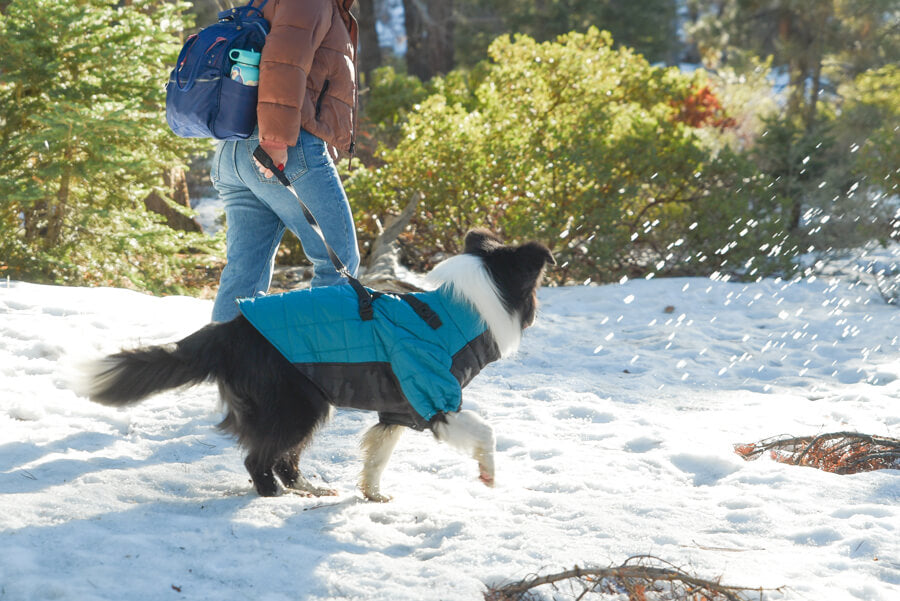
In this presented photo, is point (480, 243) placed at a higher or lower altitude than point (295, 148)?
lower

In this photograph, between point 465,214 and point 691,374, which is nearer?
point 691,374

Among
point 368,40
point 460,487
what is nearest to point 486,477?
point 460,487

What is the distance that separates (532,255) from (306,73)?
1.26m

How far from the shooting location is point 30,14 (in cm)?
592

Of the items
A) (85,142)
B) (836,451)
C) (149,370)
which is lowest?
(836,451)

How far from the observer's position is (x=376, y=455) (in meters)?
3.17

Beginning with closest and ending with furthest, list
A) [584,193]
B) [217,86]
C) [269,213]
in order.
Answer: [217,86] → [269,213] → [584,193]

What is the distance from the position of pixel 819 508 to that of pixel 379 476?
1886 millimetres

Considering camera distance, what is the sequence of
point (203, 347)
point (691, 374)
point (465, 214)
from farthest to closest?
point (465, 214), point (691, 374), point (203, 347)

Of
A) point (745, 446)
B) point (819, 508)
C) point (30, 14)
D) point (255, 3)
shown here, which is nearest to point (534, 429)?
point (745, 446)

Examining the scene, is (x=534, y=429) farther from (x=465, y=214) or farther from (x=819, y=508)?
(x=465, y=214)

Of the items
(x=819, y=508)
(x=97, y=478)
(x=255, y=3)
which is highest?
(x=255, y=3)

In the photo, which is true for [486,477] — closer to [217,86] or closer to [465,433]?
[465,433]

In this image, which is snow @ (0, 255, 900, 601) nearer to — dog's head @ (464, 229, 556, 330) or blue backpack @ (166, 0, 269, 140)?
dog's head @ (464, 229, 556, 330)
